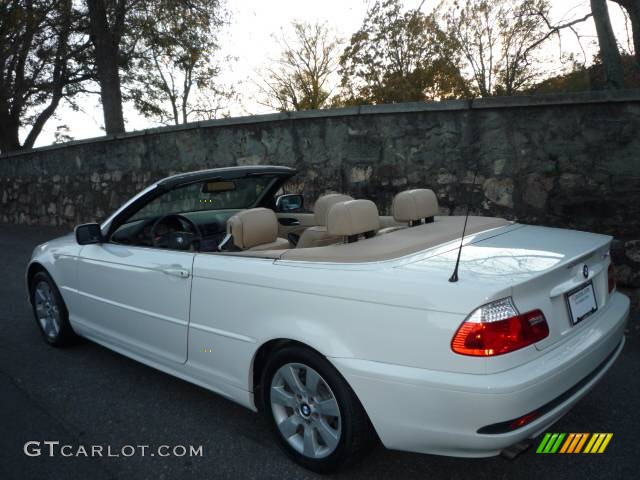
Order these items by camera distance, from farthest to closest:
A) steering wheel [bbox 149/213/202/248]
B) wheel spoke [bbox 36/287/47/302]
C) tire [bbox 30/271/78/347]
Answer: wheel spoke [bbox 36/287/47/302], tire [bbox 30/271/78/347], steering wheel [bbox 149/213/202/248]

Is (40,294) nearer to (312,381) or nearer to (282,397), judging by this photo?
(282,397)

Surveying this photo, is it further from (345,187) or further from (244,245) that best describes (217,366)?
(345,187)

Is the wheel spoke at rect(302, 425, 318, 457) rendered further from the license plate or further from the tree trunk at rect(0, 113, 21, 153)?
the tree trunk at rect(0, 113, 21, 153)

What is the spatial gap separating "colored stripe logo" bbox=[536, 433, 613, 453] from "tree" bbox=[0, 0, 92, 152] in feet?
42.0

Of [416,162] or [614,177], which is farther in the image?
[416,162]

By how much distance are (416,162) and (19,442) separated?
504 centimetres

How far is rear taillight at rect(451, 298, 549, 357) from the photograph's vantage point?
191 centimetres

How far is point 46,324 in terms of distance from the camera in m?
4.33

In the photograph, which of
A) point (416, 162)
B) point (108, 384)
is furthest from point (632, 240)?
point (108, 384)

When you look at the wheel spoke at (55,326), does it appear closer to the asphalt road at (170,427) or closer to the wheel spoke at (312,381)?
the asphalt road at (170,427)

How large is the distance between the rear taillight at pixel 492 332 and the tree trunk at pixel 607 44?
270 inches

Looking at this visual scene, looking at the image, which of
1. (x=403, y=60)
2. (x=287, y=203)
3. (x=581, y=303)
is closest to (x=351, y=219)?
(x=581, y=303)

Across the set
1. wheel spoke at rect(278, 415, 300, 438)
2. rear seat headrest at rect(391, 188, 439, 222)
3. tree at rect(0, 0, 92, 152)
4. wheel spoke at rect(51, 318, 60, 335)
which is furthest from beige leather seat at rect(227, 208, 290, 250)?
tree at rect(0, 0, 92, 152)

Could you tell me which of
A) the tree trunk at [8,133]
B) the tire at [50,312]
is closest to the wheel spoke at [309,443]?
the tire at [50,312]
